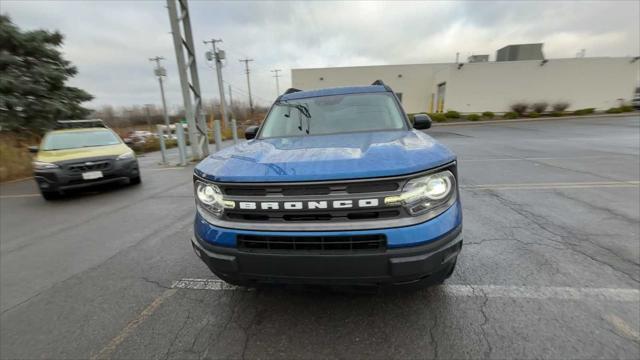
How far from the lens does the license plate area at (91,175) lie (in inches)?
239

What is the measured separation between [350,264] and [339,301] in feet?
2.73

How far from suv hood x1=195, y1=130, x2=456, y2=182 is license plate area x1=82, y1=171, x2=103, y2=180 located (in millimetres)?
5480

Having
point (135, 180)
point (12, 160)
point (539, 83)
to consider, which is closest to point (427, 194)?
point (135, 180)

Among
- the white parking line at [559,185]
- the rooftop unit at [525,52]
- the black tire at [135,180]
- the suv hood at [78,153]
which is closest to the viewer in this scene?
the white parking line at [559,185]

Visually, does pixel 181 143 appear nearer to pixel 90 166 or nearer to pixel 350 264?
pixel 90 166

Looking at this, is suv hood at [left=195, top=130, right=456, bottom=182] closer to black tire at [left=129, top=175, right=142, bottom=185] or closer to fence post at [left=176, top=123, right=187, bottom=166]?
black tire at [left=129, top=175, right=142, bottom=185]

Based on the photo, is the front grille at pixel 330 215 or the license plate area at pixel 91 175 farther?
the license plate area at pixel 91 175

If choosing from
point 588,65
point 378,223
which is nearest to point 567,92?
point 588,65

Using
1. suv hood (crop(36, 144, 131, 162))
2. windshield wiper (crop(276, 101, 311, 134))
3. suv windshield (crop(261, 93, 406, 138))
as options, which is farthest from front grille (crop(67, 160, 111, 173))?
windshield wiper (crop(276, 101, 311, 134))

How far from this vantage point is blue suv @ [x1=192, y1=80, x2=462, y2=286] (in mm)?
1647

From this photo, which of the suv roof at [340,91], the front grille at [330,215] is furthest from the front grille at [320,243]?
the suv roof at [340,91]

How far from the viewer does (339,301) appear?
2.32 m

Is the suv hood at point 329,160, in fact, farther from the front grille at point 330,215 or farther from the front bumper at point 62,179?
the front bumper at point 62,179

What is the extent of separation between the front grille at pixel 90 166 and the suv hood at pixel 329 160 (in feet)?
18.1
